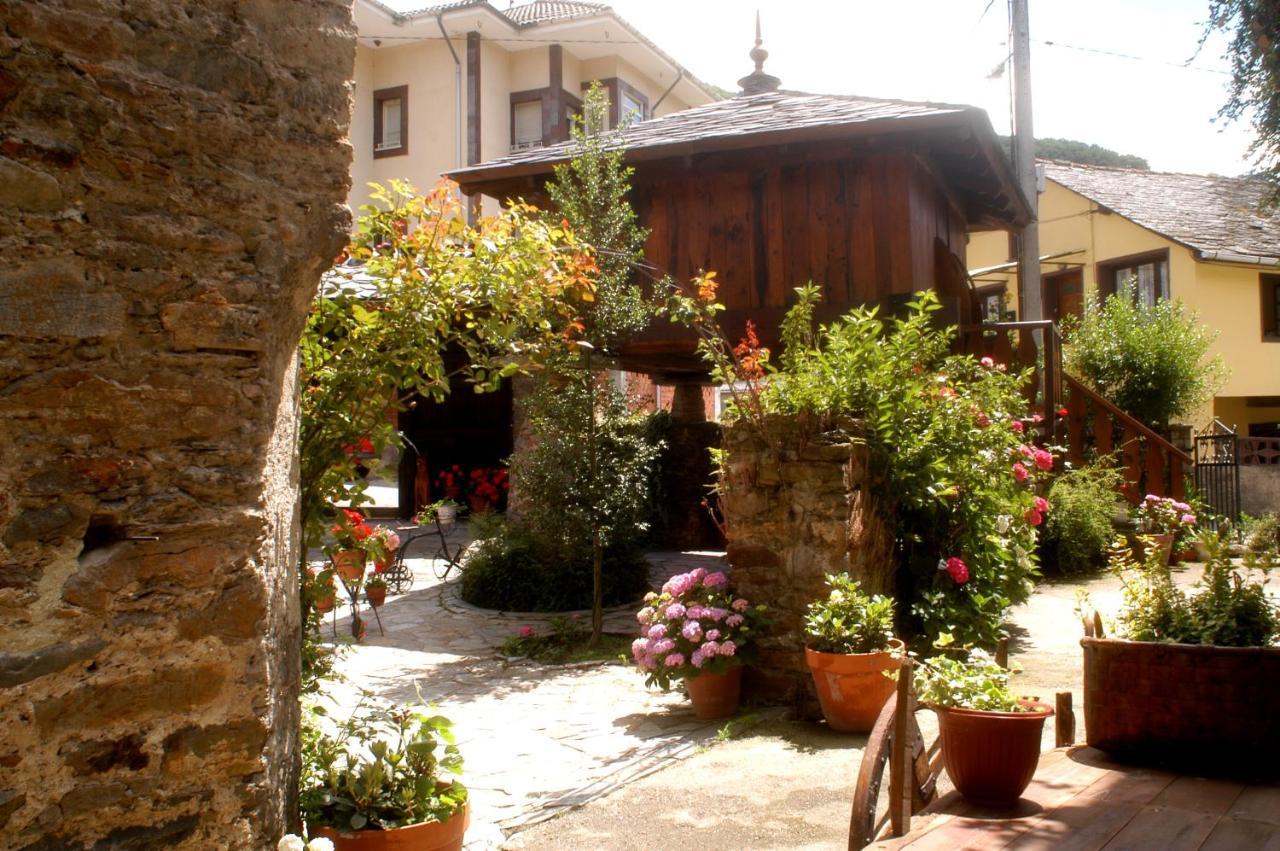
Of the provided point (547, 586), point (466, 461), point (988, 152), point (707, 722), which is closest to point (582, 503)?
point (547, 586)

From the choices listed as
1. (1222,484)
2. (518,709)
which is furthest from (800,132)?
(1222,484)

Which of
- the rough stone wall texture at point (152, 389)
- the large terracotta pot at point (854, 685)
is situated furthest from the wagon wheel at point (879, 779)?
the large terracotta pot at point (854, 685)

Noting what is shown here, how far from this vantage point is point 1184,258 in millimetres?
19547

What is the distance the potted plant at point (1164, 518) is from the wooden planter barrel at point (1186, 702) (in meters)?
7.90

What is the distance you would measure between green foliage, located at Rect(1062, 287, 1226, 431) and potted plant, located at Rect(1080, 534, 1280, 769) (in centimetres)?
1249

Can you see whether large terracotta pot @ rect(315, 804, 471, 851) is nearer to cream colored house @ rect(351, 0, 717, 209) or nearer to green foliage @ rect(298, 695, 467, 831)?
green foliage @ rect(298, 695, 467, 831)

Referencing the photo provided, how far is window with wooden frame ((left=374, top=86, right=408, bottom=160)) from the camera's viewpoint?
21047 mm

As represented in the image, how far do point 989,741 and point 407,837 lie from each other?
1.83 meters

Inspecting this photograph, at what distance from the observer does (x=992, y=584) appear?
22.9ft

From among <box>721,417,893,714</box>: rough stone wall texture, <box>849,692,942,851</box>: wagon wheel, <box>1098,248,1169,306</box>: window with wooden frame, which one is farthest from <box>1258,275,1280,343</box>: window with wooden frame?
<box>849,692,942,851</box>: wagon wheel

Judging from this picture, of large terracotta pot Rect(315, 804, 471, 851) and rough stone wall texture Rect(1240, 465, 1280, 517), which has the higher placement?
rough stone wall texture Rect(1240, 465, 1280, 517)

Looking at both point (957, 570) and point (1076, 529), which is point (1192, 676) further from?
point (1076, 529)

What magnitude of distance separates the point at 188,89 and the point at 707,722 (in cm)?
462

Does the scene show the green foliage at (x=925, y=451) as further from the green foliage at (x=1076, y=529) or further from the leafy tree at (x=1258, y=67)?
the green foliage at (x=1076, y=529)
